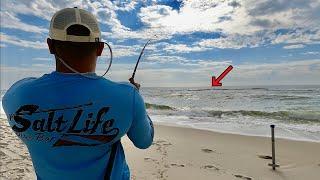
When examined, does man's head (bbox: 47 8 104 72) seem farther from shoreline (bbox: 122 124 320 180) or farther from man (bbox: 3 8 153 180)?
shoreline (bbox: 122 124 320 180)

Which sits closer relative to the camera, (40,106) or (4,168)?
(40,106)

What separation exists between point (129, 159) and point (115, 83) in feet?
21.6

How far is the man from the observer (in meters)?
1.48

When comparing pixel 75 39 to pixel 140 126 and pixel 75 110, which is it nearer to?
pixel 75 110

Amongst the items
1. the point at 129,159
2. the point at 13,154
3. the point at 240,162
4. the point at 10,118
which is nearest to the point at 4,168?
the point at 13,154

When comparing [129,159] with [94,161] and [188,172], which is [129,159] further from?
[94,161]

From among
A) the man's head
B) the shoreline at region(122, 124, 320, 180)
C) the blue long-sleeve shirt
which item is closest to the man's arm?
the blue long-sleeve shirt

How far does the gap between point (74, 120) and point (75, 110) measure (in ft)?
0.16

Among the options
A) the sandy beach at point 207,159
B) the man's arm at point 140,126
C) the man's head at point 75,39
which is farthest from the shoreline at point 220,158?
the man's head at point 75,39

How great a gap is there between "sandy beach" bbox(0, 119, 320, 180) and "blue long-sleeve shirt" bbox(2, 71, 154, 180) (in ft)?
16.6

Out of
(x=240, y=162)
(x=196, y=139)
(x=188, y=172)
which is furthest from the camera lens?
(x=196, y=139)

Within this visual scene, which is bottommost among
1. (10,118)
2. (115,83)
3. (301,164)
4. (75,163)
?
(301,164)

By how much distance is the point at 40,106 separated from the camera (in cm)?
148

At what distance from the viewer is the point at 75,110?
1474 mm
